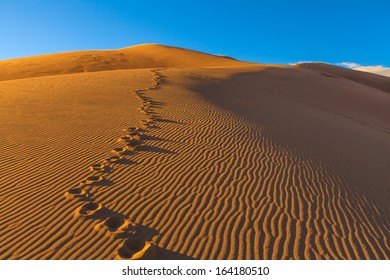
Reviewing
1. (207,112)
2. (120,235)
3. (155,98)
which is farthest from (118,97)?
(120,235)

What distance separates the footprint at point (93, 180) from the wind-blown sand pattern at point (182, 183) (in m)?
0.03

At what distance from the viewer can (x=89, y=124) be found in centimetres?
932

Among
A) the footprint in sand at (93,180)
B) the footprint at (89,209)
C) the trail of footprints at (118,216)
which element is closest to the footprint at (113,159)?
the trail of footprints at (118,216)

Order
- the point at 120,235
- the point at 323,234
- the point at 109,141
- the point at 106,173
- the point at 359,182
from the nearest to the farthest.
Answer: the point at 120,235 → the point at 323,234 → the point at 106,173 → the point at 359,182 → the point at 109,141

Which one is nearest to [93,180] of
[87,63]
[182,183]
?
[182,183]

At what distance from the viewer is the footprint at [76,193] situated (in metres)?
5.38

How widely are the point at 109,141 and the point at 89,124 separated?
1.63 metres

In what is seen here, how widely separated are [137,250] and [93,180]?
221 cm

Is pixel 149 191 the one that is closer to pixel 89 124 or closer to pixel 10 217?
pixel 10 217

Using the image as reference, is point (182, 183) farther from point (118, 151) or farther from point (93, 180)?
point (118, 151)

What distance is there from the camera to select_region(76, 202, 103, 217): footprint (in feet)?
16.1

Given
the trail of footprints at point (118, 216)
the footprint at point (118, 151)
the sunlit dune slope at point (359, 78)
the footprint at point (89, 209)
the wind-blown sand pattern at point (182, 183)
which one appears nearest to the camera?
the trail of footprints at point (118, 216)

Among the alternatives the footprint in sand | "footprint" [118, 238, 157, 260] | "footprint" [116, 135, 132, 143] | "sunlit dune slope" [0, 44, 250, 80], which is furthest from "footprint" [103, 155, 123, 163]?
"sunlit dune slope" [0, 44, 250, 80]

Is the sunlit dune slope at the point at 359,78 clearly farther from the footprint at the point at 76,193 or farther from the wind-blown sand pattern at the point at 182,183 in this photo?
the footprint at the point at 76,193
